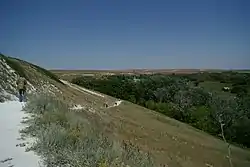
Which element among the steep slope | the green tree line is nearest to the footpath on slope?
the steep slope

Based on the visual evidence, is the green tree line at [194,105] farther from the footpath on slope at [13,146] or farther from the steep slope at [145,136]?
the footpath on slope at [13,146]

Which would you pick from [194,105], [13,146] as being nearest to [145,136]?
[13,146]

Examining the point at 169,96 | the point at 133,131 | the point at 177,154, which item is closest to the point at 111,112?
the point at 133,131

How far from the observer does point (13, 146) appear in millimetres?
8750

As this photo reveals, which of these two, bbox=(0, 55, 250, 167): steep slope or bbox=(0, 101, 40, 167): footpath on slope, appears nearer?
bbox=(0, 101, 40, 167): footpath on slope

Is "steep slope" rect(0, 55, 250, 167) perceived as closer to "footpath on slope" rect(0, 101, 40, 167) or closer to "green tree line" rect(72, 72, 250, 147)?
"footpath on slope" rect(0, 101, 40, 167)

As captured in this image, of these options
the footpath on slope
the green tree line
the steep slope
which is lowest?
the green tree line

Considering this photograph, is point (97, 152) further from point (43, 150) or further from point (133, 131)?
point (133, 131)

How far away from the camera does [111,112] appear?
3472 cm

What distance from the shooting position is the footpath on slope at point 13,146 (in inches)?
292

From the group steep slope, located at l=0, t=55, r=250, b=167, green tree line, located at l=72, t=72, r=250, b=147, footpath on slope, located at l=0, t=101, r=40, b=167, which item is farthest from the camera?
green tree line, located at l=72, t=72, r=250, b=147

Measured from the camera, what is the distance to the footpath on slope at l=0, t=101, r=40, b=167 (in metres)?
7.42

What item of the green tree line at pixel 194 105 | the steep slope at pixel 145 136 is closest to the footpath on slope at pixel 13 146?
the steep slope at pixel 145 136

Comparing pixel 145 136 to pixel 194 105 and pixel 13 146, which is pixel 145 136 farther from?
pixel 194 105
